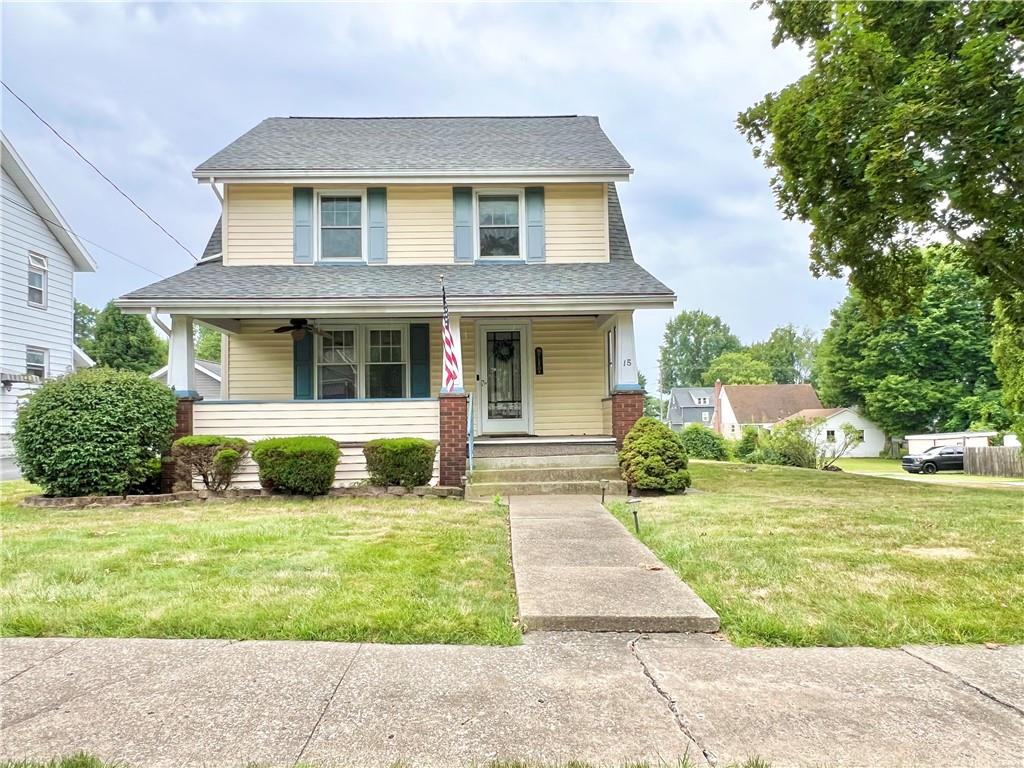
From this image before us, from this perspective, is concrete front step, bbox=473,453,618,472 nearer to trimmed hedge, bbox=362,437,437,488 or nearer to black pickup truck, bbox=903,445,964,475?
trimmed hedge, bbox=362,437,437,488

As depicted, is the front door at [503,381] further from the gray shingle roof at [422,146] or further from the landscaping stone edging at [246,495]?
the gray shingle roof at [422,146]

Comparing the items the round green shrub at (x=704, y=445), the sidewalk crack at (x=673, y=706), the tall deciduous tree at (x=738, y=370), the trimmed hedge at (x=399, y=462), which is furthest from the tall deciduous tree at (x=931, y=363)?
the sidewalk crack at (x=673, y=706)

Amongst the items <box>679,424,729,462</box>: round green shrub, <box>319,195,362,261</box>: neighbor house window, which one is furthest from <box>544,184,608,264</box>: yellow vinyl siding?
<box>679,424,729,462</box>: round green shrub

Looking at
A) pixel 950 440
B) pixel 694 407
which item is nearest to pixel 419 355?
pixel 950 440

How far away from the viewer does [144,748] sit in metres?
1.95

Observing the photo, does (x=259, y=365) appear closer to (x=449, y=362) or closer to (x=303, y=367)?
(x=303, y=367)

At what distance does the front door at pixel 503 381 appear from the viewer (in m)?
10.9

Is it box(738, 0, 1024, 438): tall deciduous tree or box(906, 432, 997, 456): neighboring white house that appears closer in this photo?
box(738, 0, 1024, 438): tall deciduous tree

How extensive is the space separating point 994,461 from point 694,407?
41156 mm

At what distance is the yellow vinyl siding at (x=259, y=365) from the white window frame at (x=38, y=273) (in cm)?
976

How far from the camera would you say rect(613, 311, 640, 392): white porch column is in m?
9.01

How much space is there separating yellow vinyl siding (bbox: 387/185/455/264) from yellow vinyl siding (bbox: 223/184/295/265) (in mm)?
1941

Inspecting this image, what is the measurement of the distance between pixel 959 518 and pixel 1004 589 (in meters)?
3.30

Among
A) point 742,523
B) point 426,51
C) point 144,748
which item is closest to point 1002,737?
point 144,748
